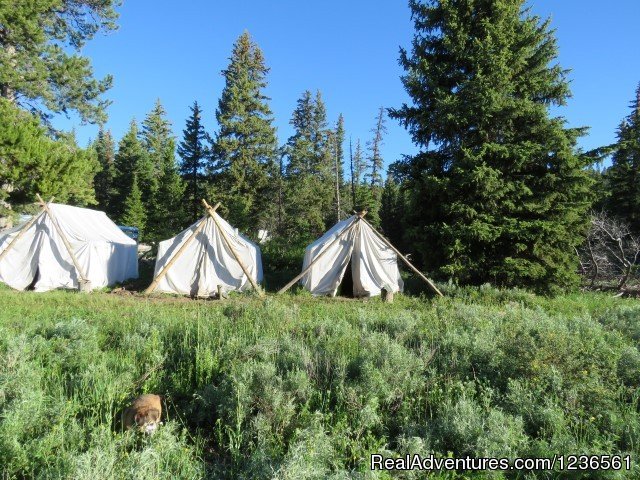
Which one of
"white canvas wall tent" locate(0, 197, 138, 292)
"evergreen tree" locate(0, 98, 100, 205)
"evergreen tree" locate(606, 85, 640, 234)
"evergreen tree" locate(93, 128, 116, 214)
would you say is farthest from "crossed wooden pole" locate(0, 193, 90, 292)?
"evergreen tree" locate(93, 128, 116, 214)

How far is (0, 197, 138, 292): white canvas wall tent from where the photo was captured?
12.8 meters

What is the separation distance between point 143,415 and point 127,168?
4233cm

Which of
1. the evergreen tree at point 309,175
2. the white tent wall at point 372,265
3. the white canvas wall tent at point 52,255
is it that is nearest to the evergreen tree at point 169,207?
the evergreen tree at point 309,175

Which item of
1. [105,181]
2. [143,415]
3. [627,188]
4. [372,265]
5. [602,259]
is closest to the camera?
[143,415]

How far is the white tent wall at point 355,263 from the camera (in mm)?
12617

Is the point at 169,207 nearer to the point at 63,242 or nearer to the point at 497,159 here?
the point at 63,242

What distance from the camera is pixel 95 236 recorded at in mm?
14305

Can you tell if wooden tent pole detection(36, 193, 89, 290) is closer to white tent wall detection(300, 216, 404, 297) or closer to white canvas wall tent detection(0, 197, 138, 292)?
white canvas wall tent detection(0, 197, 138, 292)

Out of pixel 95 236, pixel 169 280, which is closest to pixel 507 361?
pixel 169 280

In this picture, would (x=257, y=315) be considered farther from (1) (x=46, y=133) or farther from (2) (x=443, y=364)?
(1) (x=46, y=133)

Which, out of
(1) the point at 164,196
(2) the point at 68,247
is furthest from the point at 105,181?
(2) the point at 68,247

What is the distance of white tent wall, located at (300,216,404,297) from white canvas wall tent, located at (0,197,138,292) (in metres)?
7.11

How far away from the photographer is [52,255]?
1315 cm

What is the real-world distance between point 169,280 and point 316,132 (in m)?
28.4
